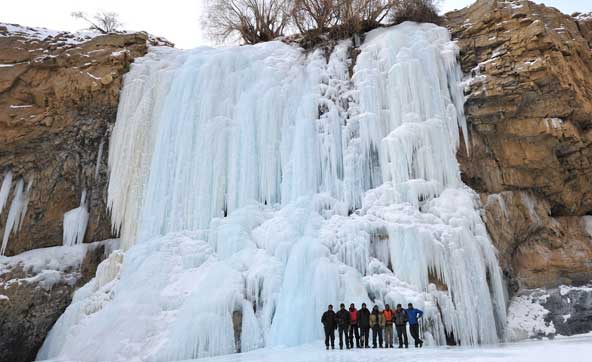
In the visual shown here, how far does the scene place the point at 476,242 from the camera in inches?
386

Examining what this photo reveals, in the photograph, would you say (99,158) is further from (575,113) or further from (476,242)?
(575,113)

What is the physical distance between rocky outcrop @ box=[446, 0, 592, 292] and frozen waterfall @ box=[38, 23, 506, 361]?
0.78 m

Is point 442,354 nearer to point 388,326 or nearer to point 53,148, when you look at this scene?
point 388,326

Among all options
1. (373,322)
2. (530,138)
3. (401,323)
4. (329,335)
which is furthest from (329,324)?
(530,138)

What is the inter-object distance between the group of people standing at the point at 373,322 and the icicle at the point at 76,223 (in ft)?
26.4

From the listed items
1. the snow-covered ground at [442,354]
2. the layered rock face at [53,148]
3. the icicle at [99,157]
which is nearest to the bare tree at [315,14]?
the layered rock face at [53,148]

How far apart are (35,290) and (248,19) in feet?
40.7

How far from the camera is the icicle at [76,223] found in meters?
12.8

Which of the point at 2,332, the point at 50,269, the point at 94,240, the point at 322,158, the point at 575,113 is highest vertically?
the point at 575,113

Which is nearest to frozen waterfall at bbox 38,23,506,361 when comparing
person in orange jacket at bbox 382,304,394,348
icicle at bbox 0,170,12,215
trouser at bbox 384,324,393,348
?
person in orange jacket at bbox 382,304,394,348

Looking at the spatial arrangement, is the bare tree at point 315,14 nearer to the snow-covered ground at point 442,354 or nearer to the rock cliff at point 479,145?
the rock cliff at point 479,145

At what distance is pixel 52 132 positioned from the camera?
12695 millimetres

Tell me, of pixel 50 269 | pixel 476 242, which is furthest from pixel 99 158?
pixel 476 242

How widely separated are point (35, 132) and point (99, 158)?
68.5 inches
